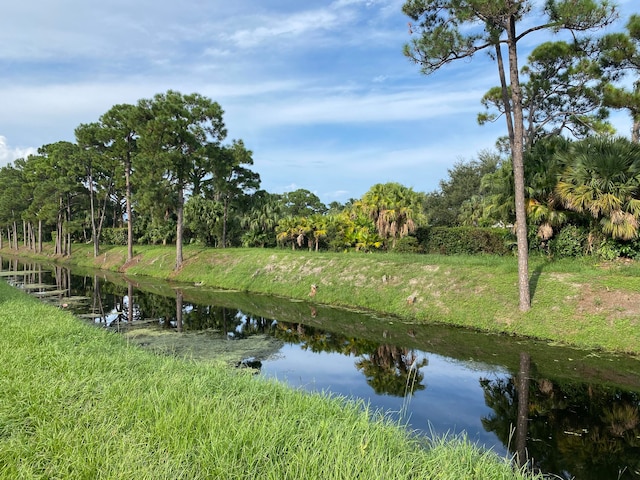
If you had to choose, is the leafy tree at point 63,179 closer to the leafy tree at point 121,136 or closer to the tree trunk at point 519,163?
the leafy tree at point 121,136

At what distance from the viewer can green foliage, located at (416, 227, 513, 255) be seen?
1964 centimetres

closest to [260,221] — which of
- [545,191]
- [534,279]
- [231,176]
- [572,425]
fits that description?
[231,176]

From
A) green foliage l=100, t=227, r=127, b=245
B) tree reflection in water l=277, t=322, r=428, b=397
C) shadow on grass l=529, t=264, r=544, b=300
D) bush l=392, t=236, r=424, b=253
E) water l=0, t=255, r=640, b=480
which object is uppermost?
green foliage l=100, t=227, r=127, b=245

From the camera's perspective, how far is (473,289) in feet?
48.6

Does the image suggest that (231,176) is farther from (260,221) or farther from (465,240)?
(465,240)

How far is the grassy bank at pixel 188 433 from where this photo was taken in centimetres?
391

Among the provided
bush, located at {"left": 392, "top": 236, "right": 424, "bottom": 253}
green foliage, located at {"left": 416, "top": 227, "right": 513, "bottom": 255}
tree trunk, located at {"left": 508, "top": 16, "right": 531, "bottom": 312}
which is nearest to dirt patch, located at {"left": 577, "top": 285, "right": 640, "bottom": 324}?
tree trunk, located at {"left": 508, "top": 16, "right": 531, "bottom": 312}

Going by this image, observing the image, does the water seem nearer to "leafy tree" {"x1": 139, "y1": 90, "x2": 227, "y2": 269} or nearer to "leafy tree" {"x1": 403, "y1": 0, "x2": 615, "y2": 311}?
"leafy tree" {"x1": 403, "y1": 0, "x2": 615, "y2": 311}

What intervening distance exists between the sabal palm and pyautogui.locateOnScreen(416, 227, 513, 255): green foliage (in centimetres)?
403

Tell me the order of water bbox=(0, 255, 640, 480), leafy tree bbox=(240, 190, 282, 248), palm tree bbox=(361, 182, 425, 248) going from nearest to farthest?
water bbox=(0, 255, 640, 480), palm tree bbox=(361, 182, 425, 248), leafy tree bbox=(240, 190, 282, 248)

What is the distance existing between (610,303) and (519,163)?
4573mm

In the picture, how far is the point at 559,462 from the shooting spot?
5570mm

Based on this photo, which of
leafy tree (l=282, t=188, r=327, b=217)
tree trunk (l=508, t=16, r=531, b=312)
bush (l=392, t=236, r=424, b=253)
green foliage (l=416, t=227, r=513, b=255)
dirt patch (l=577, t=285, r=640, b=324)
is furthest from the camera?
leafy tree (l=282, t=188, r=327, b=217)

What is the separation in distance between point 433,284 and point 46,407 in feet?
43.8
